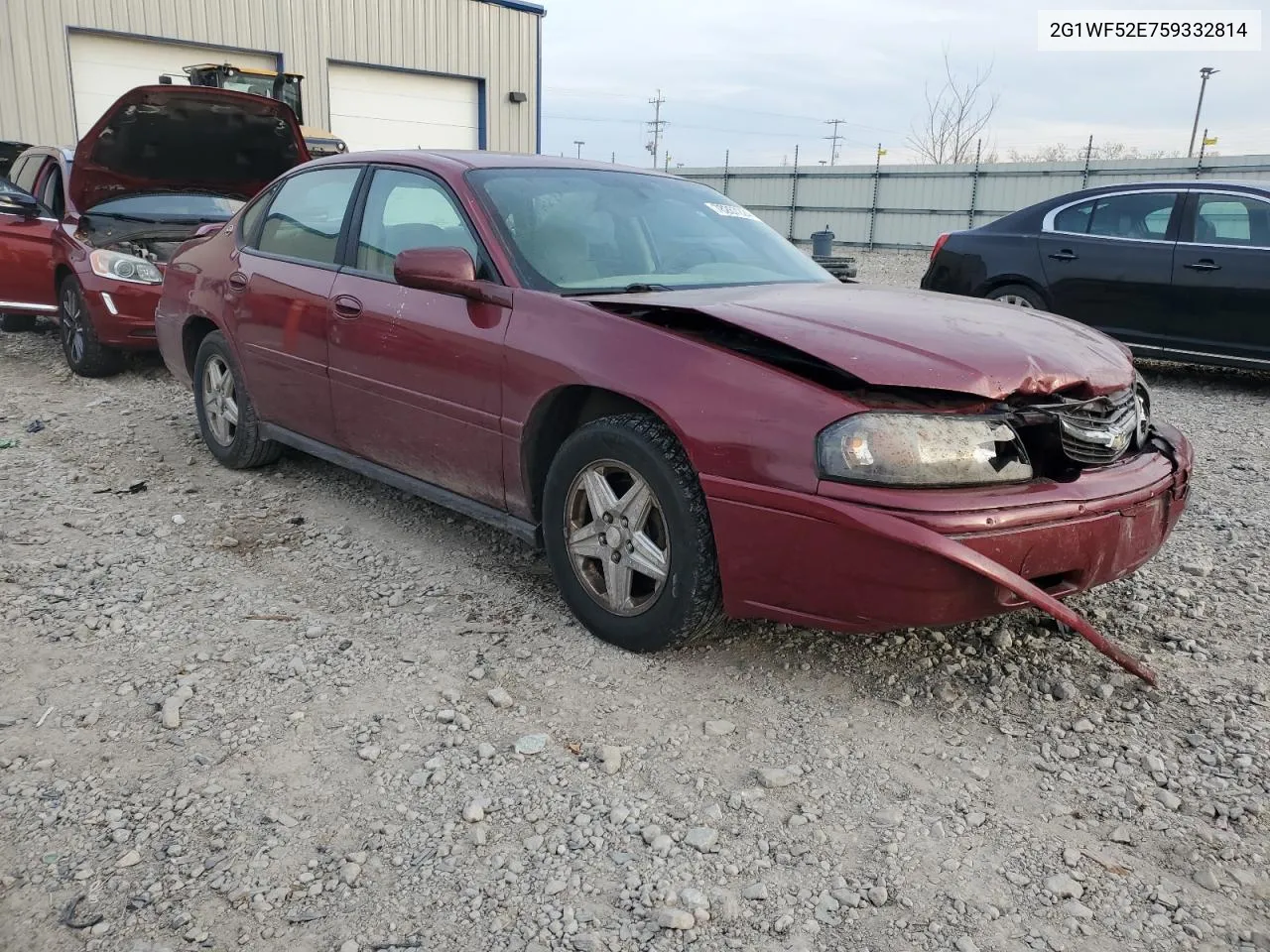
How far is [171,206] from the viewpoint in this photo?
771 cm

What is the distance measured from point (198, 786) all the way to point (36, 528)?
7.61ft

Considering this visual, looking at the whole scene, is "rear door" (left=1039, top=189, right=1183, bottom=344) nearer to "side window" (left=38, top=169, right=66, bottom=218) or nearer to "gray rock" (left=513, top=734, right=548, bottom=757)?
"gray rock" (left=513, top=734, right=548, bottom=757)

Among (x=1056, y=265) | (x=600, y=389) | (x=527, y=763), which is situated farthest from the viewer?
(x=1056, y=265)

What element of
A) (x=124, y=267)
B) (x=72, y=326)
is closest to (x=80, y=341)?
(x=72, y=326)

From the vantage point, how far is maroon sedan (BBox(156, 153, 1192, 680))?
2.61 m

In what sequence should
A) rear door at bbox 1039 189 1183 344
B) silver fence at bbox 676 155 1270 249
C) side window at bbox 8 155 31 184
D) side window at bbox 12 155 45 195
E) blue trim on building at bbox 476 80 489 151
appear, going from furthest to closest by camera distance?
silver fence at bbox 676 155 1270 249, blue trim on building at bbox 476 80 489 151, side window at bbox 8 155 31 184, side window at bbox 12 155 45 195, rear door at bbox 1039 189 1183 344

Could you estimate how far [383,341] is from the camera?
149 inches

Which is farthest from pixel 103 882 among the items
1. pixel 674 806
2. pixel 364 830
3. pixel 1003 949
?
pixel 1003 949

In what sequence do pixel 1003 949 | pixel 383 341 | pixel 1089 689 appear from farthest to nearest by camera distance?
pixel 383 341 < pixel 1089 689 < pixel 1003 949

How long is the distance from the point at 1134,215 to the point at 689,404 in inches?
248

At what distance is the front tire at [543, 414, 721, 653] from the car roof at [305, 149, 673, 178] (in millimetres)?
1336

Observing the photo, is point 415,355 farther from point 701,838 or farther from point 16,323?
point 16,323

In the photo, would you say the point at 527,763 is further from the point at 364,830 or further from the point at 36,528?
the point at 36,528

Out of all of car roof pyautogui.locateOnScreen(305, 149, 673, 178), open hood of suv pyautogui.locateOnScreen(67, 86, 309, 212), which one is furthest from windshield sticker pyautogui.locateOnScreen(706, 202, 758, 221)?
open hood of suv pyautogui.locateOnScreen(67, 86, 309, 212)
